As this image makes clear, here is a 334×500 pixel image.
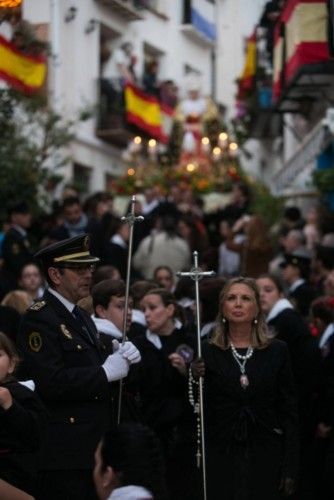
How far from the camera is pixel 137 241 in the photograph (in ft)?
62.0

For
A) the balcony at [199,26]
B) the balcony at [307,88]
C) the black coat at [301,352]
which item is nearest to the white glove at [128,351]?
the black coat at [301,352]

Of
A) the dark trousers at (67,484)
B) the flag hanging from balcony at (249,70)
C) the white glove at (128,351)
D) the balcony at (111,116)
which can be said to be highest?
the flag hanging from balcony at (249,70)

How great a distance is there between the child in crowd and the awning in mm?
13646

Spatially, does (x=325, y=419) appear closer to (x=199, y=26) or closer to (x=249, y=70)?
(x=249, y=70)

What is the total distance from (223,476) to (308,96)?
1372 cm

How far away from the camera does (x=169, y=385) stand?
10492 mm

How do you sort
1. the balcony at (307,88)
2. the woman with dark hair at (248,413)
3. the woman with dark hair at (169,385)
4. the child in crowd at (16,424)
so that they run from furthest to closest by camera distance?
the balcony at (307,88) < the woman with dark hair at (169,385) < the woman with dark hair at (248,413) < the child in crowd at (16,424)

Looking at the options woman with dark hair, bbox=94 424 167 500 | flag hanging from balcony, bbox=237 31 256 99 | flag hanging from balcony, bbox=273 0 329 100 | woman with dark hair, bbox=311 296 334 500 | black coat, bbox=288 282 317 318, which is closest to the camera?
woman with dark hair, bbox=94 424 167 500

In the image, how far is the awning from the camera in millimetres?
22656

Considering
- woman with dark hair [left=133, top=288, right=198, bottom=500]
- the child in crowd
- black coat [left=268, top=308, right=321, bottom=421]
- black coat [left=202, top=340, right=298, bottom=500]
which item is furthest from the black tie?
black coat [left=268, top=308, right=321, bottom=421]

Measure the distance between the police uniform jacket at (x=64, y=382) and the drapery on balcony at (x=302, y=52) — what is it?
10.9m

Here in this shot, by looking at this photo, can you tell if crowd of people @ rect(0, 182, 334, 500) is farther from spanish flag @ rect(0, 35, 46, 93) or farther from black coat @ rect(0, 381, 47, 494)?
spanish flag @ rect(0, 35, 46, 93)

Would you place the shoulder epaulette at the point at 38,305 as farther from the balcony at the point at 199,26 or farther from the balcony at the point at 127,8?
the balcony at the point at 199,26

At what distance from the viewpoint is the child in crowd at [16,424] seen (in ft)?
22.9
